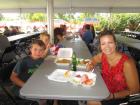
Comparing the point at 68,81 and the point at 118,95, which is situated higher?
the point at 68,81

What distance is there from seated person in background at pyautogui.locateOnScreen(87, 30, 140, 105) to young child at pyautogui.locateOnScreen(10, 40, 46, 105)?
2.56ft

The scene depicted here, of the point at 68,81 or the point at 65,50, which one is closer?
the point at 68,81

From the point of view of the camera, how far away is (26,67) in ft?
9.82

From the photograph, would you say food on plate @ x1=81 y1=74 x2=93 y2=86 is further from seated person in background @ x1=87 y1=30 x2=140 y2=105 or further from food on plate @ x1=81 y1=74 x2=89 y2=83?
seated person in background @ x1=87 y1=30 x2=140 y2=105

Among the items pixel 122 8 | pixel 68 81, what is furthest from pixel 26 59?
pixel 122 8

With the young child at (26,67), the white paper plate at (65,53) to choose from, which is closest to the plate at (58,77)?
the young child at (26,67)

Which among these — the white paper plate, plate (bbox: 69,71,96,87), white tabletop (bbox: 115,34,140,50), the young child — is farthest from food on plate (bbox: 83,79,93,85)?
white tabletop (bbox: 115,34,140,50)

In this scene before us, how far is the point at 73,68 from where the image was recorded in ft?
8.70

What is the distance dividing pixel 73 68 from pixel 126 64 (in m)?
0.55

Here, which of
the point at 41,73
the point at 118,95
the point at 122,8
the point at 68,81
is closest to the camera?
the point at 68,81

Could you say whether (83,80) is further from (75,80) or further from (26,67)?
(26,67)

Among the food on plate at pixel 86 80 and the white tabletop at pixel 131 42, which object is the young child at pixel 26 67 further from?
the white tabletop at pixel 131 42

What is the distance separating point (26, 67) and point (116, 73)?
3.49 feet

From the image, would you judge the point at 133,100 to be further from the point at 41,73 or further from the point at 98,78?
the point at 41,73
